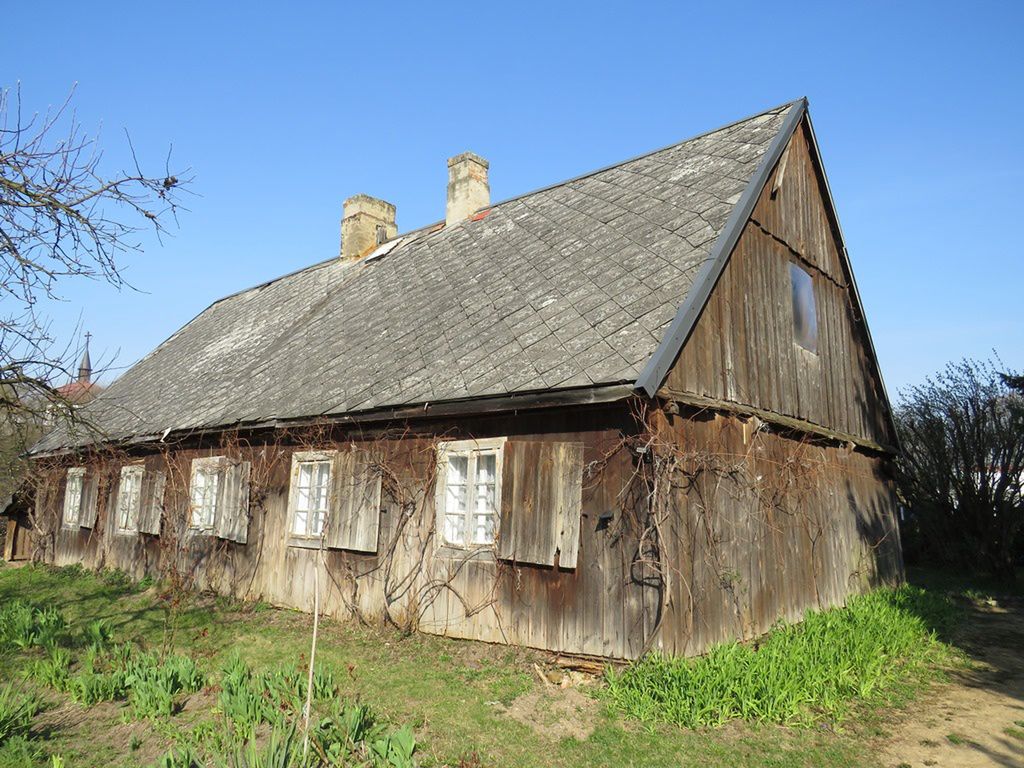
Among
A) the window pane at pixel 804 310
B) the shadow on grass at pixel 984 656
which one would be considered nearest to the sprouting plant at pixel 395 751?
the shadow on grass at pixel 984 656

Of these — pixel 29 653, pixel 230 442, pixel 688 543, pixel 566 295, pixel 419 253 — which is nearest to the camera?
pixel 688 543

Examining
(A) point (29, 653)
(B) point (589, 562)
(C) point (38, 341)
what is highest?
(C) point (38, 341)

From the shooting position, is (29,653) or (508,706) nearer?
(508,706)

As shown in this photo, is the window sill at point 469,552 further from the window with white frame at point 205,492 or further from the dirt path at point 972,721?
the window with white frame at point 205,492

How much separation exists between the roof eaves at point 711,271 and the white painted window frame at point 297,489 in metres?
5.16

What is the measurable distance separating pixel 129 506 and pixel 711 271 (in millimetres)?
12478

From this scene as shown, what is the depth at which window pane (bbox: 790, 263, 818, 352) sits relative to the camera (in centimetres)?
1095

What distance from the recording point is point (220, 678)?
7480 mm

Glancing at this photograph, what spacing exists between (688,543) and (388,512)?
3964 millimetres

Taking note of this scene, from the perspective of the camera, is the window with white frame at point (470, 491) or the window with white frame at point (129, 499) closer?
the window with white frame at point (470, 491)

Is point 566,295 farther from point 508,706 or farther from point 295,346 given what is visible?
point 295,346

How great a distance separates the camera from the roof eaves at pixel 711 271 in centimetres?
692

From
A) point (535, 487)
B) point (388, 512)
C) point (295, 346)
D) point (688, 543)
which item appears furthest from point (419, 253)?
point (688, 543)

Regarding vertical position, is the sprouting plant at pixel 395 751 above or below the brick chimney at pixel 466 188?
below
